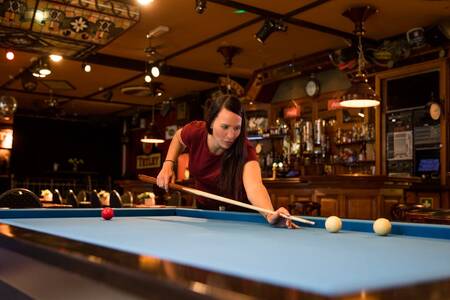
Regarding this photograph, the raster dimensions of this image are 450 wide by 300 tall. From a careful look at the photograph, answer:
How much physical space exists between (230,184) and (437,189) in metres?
4.98

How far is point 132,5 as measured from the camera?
5992 millimetres

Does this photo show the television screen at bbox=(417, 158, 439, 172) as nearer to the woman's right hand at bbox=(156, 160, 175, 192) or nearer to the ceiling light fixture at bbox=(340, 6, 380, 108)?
the ceiling light fixture at bbox=(340, 6, 380, 108)

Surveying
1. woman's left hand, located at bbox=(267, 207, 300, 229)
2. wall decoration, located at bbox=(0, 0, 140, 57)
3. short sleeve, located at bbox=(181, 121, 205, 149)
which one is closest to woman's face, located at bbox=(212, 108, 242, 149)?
short sleeve, located at bbox=(181, 121, 205, 149)

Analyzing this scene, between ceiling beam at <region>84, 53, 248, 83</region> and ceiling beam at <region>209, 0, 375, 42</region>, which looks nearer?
ceiling beam at <region>209, 0, 375, 42</region>

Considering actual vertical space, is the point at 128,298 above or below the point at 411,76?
below

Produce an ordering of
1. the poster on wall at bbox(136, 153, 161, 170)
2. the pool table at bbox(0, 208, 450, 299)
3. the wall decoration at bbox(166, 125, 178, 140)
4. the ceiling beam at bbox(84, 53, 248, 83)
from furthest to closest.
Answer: the poster on wall at bbox(136, 153, 161, 170), the wall decoration at bbox(166, 125, 178, 140), the ceiling beam at bbox(84, 53, 248, 83), the pool table at bbox(0, 208, 450, 299)

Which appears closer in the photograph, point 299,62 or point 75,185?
point 299,62

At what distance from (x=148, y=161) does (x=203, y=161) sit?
11685 millimetres

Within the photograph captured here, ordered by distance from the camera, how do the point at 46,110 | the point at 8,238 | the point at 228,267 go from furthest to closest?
the point at 46,110 → the point at 8,238 → the point at 228,267

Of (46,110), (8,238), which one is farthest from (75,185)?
(8,238)

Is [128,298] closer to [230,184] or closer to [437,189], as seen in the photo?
[230,184]

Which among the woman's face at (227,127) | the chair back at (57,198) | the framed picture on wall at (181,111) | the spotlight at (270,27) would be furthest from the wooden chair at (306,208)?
the framed picture on wall at (181,111)

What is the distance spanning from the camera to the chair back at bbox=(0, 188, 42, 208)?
13.5 ft

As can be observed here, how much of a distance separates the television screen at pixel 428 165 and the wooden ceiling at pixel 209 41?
1917 mm
